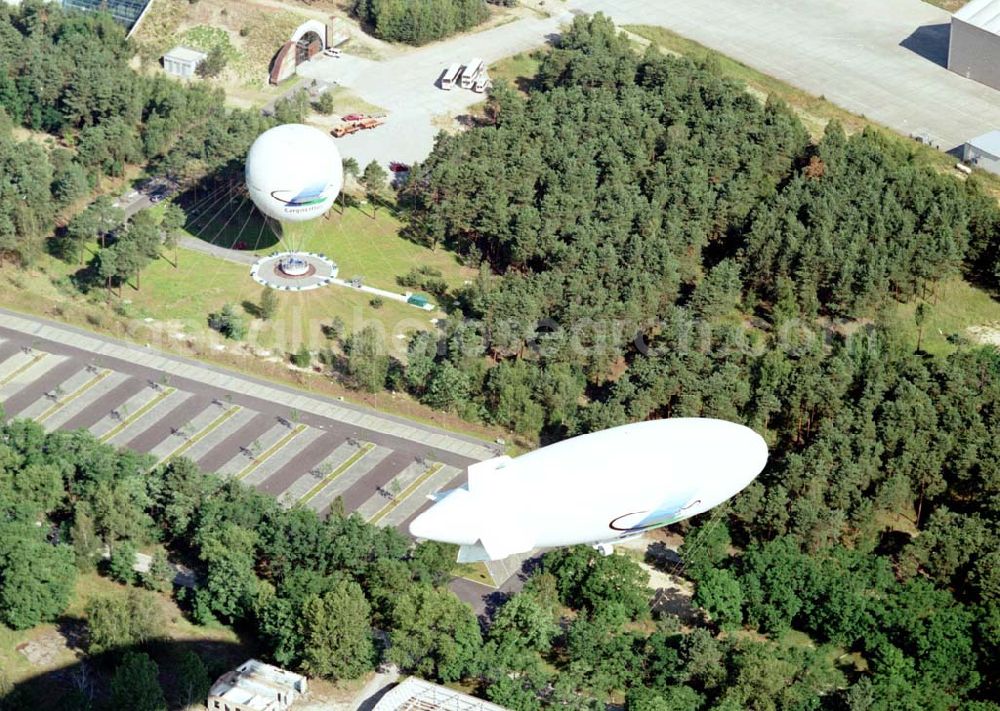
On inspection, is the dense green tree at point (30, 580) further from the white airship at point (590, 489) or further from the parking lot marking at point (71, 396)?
the white airship at point (590, 489)

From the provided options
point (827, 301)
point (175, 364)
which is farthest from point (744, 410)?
point (175, 364)

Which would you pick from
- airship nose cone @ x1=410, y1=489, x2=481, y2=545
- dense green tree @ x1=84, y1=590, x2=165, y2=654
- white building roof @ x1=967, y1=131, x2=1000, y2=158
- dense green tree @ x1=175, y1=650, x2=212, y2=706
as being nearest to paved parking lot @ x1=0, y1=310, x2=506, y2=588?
dense green tree @ x1=84, y1=590, x2=165, y2=654

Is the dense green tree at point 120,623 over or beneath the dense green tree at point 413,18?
beneath

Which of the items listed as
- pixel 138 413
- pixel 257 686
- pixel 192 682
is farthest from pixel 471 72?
pixel 192 682

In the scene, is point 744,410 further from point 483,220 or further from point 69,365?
point 69,365

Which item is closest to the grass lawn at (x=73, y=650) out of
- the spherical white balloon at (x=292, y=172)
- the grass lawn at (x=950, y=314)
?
the spherical white balloon at (x=292, y=172)

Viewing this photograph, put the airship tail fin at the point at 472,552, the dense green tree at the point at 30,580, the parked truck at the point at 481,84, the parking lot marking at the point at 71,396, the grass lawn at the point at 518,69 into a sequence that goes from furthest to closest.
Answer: the grass lawn at the point at 518,69 → the parked truck at the point at 481,84 → the parking lot marking at the point at 71,396 → the dense green tree at the point at 30,580 → the airship tail fin at the point at 472,552

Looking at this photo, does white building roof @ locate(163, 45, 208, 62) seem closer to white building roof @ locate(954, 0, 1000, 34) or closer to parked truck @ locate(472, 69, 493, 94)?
parked truck @ locate(472, 69, 493, 94)

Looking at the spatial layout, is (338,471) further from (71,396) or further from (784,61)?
(784,61)
